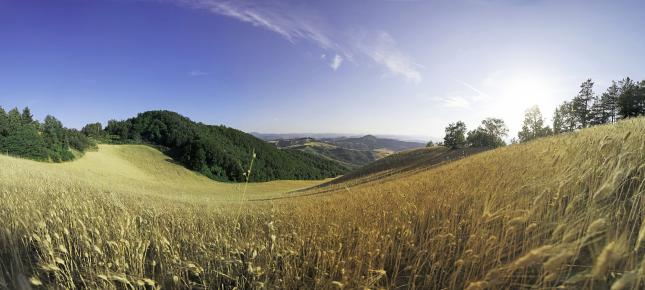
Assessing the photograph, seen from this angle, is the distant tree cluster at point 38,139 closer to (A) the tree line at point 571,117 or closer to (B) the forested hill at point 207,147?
(B) the forested hill at point 207,147

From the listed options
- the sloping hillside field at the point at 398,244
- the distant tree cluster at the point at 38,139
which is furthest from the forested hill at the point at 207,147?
the sloping hillside field at the point at 398,244

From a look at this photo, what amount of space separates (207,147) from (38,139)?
32.0 metres

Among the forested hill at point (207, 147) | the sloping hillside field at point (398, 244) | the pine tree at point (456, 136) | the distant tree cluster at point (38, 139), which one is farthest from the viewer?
the forested hill at point (207, 147)

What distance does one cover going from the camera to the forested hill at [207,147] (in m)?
68.1

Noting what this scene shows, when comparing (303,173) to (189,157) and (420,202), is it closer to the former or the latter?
(189,157)

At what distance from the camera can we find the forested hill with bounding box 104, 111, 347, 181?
68.1 m

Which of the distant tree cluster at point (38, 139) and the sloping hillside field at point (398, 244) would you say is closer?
the sloping hillside field at point (398, 244)

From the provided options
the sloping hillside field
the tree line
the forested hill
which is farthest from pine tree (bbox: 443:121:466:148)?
the sloping hillside field

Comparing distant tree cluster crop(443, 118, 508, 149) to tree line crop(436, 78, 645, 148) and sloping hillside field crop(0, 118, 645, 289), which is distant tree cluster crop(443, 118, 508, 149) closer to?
tree line crop(436, 78, 645, 148)

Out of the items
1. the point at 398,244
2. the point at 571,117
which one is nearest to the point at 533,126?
the point at 571,117

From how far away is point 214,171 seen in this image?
67.7 meters

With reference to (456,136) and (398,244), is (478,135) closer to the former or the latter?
(456,136)

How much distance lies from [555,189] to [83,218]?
607 cm

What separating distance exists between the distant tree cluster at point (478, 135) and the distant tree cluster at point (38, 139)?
5519cm
